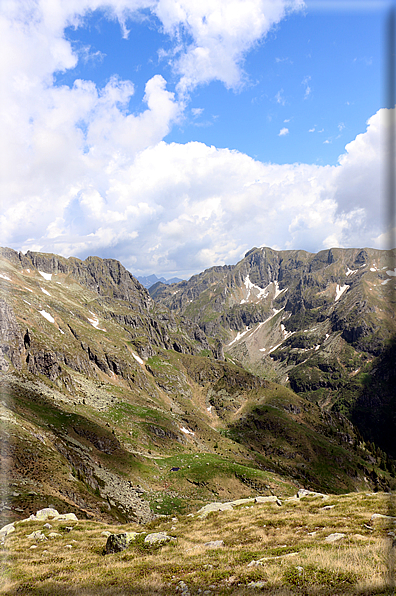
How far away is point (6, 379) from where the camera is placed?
7431 cm

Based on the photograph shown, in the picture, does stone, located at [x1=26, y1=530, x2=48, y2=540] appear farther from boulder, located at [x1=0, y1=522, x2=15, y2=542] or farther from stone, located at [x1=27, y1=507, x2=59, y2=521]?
stone, located at [x1=27, y1=507, x2=59, y2=521]

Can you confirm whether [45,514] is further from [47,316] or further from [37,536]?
[47,316]

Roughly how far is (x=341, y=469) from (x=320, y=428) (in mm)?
42484

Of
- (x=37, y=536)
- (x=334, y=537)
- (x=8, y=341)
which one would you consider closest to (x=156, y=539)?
(x=37, y=536)

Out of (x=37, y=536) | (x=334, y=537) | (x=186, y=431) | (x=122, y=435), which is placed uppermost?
(x=334, y=537)

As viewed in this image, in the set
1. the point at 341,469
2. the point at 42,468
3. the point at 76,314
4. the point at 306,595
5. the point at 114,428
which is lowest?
the point at 341,469

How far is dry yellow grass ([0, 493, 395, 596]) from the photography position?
38.5ft

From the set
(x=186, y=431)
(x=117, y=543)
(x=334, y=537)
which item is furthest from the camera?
(x=186, y=431)

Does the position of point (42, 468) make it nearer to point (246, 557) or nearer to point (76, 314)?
point (246, 557)

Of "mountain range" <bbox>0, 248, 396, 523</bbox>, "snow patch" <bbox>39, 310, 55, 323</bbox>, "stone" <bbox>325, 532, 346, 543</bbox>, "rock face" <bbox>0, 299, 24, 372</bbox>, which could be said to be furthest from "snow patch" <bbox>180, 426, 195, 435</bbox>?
"stone" <bbox>325, 532, 346, 543</bbox>

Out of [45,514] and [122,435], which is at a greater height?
[45,514]

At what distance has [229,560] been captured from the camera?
54.4 feet

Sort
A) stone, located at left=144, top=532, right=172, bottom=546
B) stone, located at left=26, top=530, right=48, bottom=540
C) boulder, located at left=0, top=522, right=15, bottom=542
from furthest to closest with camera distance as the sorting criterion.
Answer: boulder, located at left=0, top=522, right=15, bottom=542 < stone, located at left=26, top=530, right=48, bottom=540 < stone, located at left=144, top=532, right=172, bottom=546

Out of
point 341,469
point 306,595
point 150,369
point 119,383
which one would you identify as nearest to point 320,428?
point 341,469
